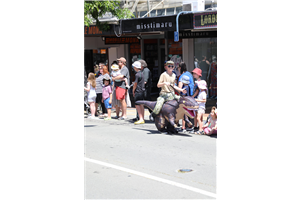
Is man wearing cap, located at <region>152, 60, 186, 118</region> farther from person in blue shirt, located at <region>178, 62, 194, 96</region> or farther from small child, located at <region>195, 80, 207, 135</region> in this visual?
small child, located at <region>195, 80, 207, 135</region>

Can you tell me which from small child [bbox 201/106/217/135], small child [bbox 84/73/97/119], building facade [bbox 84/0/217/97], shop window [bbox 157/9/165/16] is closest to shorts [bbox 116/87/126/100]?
small child [bbox 84/73/97/119]

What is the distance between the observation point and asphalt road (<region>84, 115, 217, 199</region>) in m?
5.29

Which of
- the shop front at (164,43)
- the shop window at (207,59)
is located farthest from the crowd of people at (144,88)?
the shop window at (207,59)

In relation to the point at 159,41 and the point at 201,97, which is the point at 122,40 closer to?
the point at 159,41

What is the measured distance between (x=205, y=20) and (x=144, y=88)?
10.6ft

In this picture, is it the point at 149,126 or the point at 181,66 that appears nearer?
the point at 181,66

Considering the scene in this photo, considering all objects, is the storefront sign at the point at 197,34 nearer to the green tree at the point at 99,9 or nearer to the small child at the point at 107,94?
the green tree at the point at 99,9
